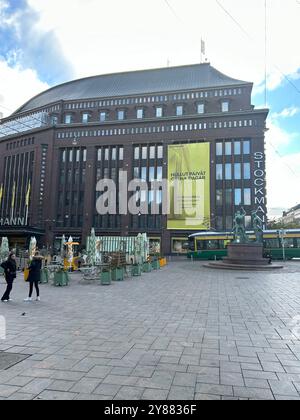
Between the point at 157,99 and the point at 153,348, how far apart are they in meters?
52.2

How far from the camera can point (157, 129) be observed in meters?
50.7

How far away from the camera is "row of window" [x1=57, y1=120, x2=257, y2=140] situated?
47250 mm

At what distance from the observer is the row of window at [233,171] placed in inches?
1827

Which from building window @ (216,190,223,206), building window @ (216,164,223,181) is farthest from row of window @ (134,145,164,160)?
building window @ (216,190,223,206)

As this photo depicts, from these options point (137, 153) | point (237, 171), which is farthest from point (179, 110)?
point (237, 171)

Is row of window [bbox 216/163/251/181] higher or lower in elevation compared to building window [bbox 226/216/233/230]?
higher

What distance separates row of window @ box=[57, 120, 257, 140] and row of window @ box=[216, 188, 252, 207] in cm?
981

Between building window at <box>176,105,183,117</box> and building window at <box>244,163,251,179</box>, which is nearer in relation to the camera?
building window at <box>244,163,251,179</box>

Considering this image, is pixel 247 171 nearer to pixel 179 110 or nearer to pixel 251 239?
pixel 179 110

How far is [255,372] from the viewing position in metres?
4.67

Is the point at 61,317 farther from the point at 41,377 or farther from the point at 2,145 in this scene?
the point at 2,145

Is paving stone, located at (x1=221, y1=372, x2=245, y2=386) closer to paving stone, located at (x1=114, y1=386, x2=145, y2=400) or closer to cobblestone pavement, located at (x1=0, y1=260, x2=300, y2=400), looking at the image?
cobblestone pavement, located at (x1=0, y1=260, x2=300, y2=400)
